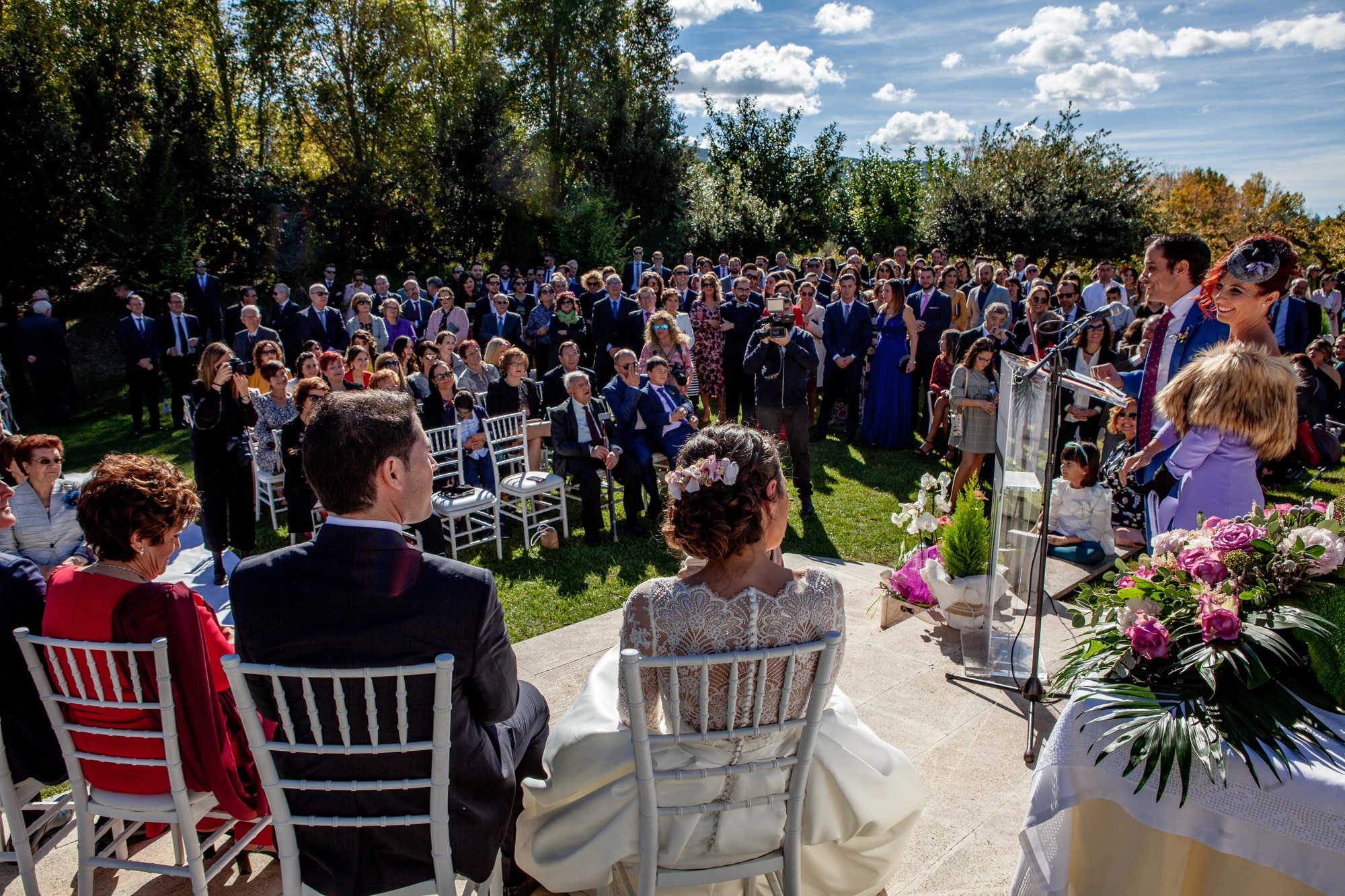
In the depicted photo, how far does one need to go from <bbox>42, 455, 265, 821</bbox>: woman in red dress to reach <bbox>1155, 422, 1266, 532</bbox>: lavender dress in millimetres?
3651

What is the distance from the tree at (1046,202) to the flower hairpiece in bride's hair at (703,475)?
1912 centimetres

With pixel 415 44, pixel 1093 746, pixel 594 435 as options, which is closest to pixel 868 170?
pixel 415 44

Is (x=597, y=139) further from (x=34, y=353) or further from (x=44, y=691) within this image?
(x=44, y=691)

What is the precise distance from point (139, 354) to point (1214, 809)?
1165 centimetres

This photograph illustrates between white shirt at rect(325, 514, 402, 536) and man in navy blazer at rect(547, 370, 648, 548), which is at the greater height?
white shirt at rect(325, 514, 402, 536)

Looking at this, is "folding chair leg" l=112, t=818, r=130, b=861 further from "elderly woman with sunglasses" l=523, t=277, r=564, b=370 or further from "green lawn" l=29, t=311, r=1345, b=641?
"elderly woman with sunglasses" l=523, t=277, r=564, b=370

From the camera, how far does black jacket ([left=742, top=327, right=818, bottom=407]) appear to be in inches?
256

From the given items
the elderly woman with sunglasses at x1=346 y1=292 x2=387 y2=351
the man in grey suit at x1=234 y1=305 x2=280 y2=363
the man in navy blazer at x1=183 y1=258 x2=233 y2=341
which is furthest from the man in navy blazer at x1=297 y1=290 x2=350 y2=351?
the man in navy blazer at x1=183 y1=258 x2=233 y2=341

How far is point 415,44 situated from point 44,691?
73.3 feet

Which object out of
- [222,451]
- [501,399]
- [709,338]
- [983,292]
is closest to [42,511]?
[222,451]

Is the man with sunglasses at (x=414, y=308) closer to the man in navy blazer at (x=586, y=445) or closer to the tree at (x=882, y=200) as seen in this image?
the man in navy blazer at (x=586, y=445)

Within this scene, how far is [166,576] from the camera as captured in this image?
4.92m

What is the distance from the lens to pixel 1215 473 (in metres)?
3.30

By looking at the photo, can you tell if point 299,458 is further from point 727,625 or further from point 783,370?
point 727,625
